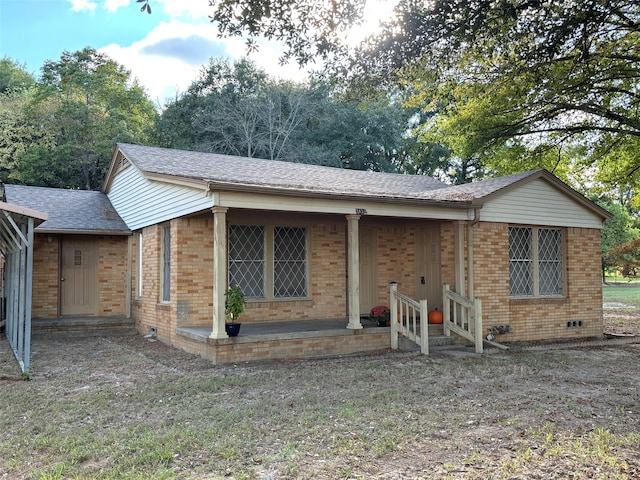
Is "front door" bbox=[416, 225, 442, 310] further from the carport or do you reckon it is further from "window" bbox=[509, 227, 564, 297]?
the carport

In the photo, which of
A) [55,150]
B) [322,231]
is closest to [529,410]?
[322,231]

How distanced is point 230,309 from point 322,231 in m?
3.65

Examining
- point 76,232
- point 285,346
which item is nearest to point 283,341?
point 285,346

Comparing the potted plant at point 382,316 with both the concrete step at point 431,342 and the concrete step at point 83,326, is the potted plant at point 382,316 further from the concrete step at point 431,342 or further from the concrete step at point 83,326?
the concrete step at point 83,326

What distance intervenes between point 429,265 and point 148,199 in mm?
6356

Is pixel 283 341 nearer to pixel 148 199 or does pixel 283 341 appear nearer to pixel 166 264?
pixel 166 264

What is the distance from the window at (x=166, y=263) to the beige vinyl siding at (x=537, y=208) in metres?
6.45

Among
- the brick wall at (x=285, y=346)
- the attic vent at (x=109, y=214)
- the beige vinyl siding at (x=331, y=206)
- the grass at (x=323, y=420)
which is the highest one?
the attic vent at (x=109, y=214)

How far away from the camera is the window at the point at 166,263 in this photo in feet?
36.8

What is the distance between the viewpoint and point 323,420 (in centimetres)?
537

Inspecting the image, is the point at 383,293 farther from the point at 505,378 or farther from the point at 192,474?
the point at 192,474

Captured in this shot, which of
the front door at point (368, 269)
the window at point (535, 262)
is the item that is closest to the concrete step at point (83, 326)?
the front door at point (368, 269)

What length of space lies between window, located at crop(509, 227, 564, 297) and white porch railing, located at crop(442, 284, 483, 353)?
60.9 inches

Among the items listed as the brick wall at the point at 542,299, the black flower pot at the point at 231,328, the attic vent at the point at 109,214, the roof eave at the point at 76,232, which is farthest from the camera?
the attic vent at the point at 109,214
